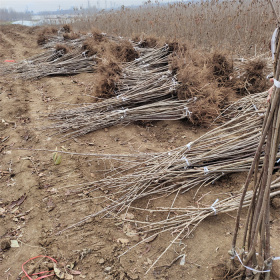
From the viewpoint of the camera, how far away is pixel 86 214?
2.29 meters

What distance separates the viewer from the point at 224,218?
2094 millimetres

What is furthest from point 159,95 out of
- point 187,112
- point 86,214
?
point 86,214

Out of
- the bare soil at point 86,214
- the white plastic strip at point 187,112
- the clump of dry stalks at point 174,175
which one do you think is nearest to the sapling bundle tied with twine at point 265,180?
the bare soil at point 86,214

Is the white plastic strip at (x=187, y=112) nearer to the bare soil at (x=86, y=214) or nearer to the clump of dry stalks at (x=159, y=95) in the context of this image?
the clump of dry stalks at (x=159, y=95)

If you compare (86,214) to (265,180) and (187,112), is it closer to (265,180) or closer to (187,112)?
(265,180)

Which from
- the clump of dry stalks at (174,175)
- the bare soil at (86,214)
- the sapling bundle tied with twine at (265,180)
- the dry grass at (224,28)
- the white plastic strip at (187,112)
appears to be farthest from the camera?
the dry grass at (224,28)

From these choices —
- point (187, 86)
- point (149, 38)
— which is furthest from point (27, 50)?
point (187, 86)

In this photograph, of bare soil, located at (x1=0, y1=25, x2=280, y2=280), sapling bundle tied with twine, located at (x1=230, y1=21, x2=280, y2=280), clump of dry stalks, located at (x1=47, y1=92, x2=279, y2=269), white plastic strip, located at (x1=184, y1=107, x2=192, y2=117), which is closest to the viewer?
sapling bundle tied with twine, located at (x1=230, y1=21, x2=280, y2=280)

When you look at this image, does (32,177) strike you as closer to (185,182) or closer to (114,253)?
(114,253)

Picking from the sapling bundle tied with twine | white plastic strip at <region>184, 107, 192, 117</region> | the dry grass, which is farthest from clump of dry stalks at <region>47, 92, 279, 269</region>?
the dry grass

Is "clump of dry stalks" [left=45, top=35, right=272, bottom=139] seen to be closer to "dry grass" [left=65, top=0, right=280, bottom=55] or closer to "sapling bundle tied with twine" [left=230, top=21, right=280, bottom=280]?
"dry grass" [left=65, top=0, right=280, bottom=55]

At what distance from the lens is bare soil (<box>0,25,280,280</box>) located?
1845 mm

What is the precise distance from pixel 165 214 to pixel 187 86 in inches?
83.0

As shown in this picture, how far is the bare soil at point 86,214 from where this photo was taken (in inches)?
72.6
